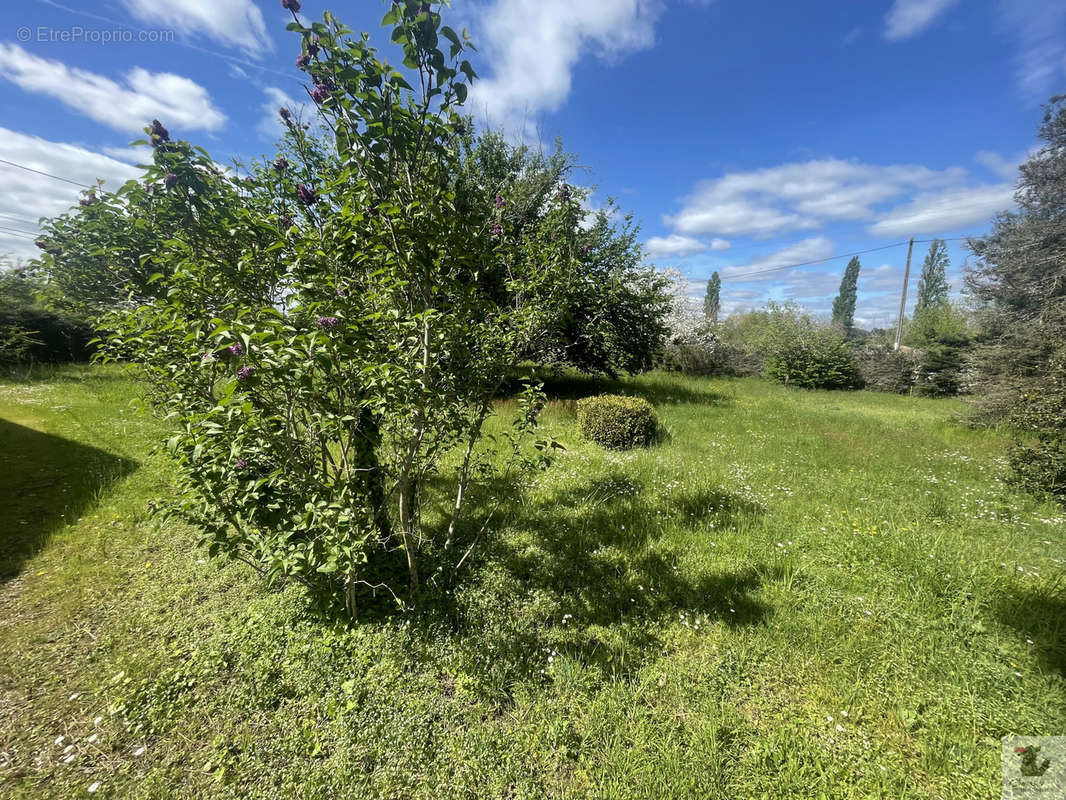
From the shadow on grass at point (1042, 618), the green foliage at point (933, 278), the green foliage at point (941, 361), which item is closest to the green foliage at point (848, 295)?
the green foliage at point (933, 278)

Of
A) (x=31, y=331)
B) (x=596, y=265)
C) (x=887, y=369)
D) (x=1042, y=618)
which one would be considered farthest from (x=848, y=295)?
(x=31, y=331)

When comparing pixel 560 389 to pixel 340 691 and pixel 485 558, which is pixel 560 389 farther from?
pixel 340 691

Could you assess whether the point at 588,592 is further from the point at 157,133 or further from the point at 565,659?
the point at 157,133

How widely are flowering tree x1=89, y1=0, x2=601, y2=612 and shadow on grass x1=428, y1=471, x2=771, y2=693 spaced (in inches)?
21.9

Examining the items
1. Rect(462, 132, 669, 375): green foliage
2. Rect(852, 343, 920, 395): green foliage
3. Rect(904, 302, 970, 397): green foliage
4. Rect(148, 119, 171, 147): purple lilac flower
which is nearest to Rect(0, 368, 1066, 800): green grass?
Rect(148, 119, 171, 147): purple lilac flower

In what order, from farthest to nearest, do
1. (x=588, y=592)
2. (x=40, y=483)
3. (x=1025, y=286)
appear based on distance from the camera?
(x=1025, y=286) < (x=40, y=483) < (x=588, y=592)

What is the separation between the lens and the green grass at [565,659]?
5.81 feet

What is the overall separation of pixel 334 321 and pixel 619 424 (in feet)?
17.7

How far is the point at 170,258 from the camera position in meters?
2.30

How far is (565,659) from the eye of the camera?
231 centimetres

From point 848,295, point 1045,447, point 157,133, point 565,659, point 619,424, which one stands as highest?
point 848,295

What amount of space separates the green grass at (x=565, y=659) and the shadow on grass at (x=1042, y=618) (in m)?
0.02

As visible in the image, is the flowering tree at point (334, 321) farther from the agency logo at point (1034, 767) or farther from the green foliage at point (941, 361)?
the green foliage at point (941, 361)

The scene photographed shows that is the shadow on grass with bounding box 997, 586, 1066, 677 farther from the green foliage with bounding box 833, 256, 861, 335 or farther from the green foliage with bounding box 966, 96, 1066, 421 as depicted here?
the green foliage with bounding box 833, 256, 861, 335
